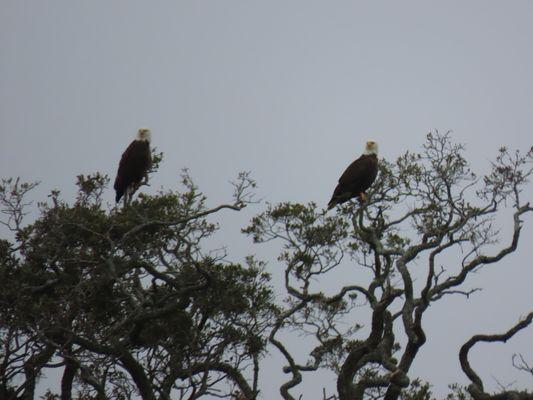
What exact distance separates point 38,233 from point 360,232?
4108 mm

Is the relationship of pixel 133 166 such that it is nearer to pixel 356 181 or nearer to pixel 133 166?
pixel 133 166

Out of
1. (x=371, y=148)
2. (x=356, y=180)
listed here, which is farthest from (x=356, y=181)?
(x=371, y=148)

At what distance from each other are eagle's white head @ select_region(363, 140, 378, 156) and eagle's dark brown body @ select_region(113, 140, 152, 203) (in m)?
3.59

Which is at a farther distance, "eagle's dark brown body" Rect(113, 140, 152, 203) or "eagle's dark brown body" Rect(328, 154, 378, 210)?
"eagle's dark brown body" Rect(113, 140, 152, 203)

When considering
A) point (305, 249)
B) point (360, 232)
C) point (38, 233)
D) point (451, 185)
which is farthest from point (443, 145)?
point (38, 233)

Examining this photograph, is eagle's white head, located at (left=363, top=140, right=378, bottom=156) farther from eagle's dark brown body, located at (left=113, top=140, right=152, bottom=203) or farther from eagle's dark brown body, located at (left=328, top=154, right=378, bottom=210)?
eagle's dark brown body, located at (left=113, top=140, right=152, bottom=203)

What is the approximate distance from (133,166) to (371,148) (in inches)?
157

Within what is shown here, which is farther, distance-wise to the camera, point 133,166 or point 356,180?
point 133,166

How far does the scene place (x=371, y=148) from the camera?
14.6m

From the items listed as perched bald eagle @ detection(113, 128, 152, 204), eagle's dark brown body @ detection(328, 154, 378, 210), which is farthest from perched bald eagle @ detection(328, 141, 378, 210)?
perched bald eagle @ detection(113, 128, 152, 204)

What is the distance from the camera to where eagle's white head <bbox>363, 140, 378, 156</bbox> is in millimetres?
14438

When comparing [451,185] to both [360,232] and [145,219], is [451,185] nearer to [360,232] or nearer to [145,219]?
[360,232]

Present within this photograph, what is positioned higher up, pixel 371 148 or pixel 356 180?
pixel 371 148

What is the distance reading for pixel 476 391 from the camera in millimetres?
9242
